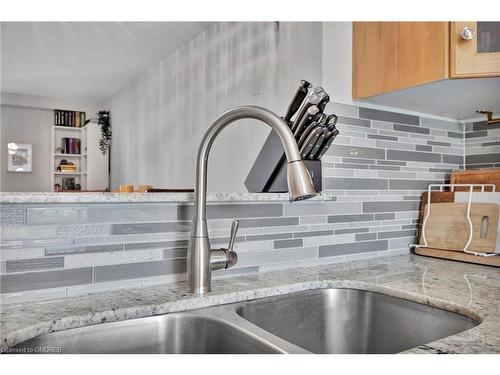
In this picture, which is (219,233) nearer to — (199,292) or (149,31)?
(199,292)

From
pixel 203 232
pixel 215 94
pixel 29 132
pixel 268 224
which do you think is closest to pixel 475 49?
pixel 268 224

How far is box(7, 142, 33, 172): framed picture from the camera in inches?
233

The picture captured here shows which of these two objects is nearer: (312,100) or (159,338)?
(159,338)

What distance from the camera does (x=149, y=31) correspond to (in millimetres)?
3607

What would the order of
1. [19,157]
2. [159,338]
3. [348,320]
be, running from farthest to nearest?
[19,157], [348,320], [159,338]

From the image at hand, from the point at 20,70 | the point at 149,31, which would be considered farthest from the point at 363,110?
the point at 20,70

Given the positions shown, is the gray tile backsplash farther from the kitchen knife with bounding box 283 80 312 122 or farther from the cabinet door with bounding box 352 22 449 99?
the kitchen knife with bounding box 283 80 312 122

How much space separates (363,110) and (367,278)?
605 millimetres

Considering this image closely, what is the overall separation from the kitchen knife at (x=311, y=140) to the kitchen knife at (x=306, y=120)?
3 cm

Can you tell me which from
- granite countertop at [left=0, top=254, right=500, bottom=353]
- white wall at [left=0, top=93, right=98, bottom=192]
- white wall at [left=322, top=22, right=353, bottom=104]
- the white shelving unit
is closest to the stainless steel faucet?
granite countertop at [left=0, top=254, right=500, bottom=353]

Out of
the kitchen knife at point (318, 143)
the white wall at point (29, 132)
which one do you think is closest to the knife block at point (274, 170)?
the kitchen knife at point (318, 143)

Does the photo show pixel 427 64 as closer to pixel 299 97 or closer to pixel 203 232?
pixel 299 97

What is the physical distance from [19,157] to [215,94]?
4.17 metres

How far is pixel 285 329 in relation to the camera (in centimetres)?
97
